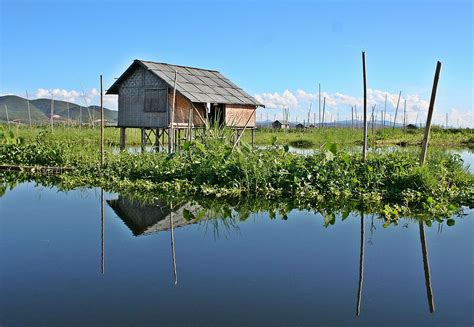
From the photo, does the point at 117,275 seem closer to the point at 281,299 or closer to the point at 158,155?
the point at 281,299

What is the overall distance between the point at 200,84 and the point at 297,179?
383 inches

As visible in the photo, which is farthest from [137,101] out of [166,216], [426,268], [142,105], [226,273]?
[426,268]

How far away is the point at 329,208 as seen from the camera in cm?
952

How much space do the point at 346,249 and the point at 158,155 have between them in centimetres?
737

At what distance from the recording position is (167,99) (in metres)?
17.6

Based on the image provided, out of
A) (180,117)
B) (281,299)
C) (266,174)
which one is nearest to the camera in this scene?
(281,299)

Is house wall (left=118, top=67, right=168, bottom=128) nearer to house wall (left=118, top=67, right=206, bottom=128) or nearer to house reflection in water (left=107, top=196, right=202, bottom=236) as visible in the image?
house wall (left=118, top=67, right=206, bottom=128)

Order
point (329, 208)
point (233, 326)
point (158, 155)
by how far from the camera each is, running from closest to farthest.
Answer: point (233, 326), point (329, 208), point (158, 155)

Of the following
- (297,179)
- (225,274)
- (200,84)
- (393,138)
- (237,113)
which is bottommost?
(225,274)

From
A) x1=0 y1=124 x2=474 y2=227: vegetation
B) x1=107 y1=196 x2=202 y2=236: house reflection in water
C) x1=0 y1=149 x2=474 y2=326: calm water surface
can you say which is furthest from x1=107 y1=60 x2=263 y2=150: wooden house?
x1=0 y1=149 x2=474 y2=326: calm water surface

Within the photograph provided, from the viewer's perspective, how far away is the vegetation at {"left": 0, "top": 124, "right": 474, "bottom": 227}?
981 cm

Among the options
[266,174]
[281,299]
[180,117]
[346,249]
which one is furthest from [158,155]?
[281,299]

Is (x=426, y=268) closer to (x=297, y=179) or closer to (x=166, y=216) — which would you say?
(x=166, y=216)

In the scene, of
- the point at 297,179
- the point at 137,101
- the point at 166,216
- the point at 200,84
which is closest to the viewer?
the point at 166,216
